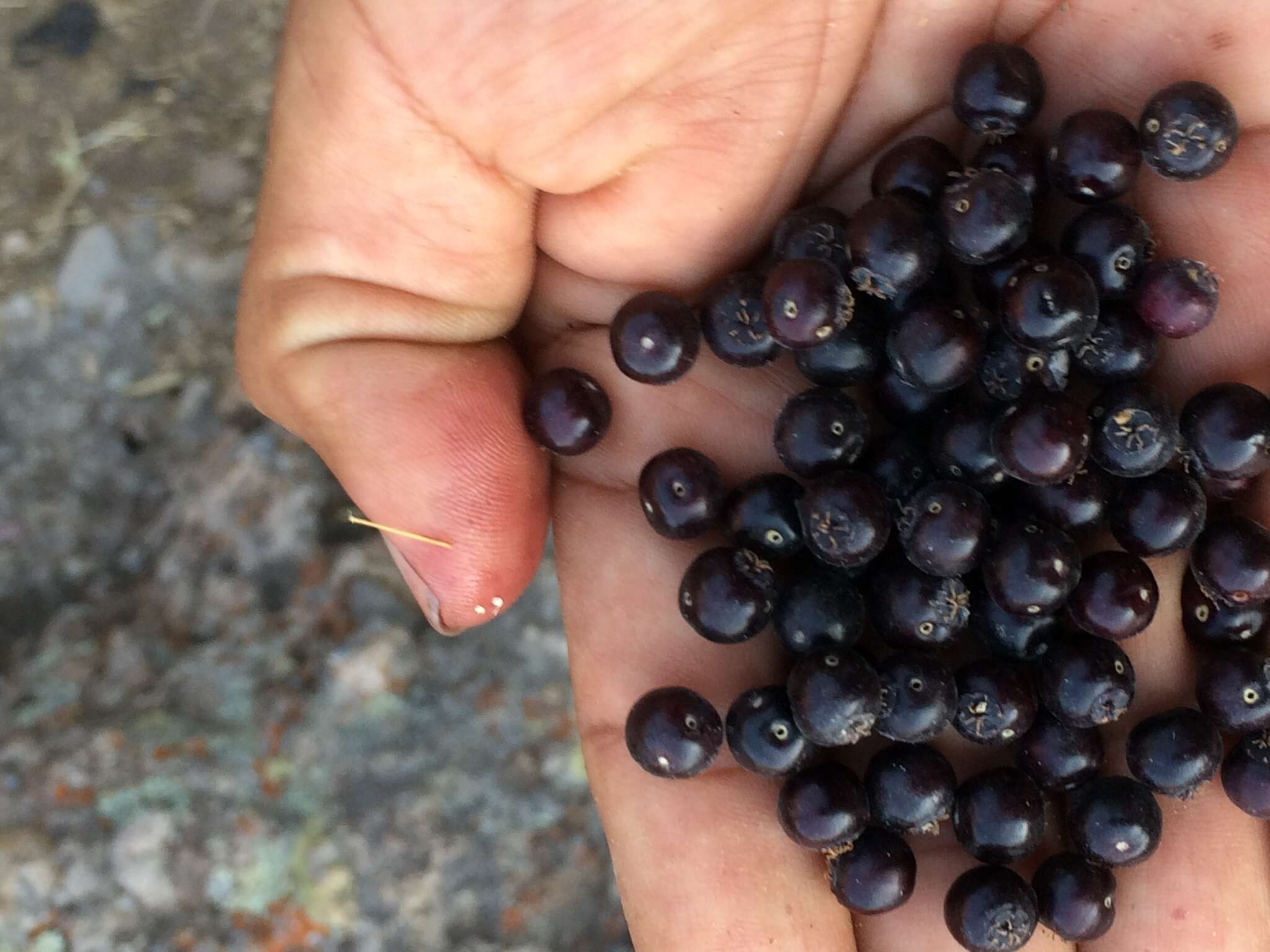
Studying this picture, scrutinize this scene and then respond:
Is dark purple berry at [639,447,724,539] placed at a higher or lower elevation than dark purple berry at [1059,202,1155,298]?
lower

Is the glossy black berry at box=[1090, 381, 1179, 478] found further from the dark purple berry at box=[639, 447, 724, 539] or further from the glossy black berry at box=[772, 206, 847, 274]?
the dark purple berry at box=[639, 447, 724, 539]

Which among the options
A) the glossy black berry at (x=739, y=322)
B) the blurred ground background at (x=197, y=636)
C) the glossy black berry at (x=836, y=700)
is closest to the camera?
the glossy black berry at (x=836, y=700)

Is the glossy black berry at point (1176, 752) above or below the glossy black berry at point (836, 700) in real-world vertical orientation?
above

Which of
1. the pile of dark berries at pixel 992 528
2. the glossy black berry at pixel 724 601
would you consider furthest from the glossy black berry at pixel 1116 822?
the glossy black berry at pixel 724 601

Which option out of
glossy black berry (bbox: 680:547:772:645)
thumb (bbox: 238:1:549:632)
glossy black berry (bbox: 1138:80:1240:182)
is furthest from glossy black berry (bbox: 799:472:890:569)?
glossy black berry (bbox: 1138:80:1240:182)

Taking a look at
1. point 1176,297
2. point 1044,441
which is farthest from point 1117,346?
point 1044,441

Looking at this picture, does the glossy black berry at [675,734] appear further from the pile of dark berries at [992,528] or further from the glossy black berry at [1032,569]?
the glossy black berry at [1032,569]

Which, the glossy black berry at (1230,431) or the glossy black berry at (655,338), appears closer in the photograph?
the glossy black berry at (1230,431)
